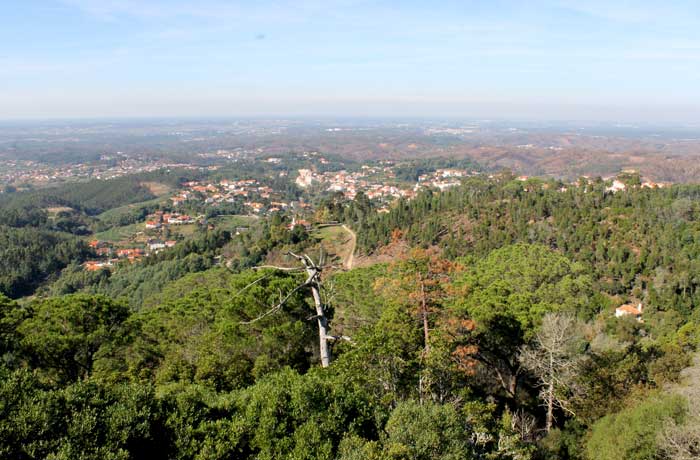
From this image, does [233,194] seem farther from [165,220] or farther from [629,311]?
[629,311]

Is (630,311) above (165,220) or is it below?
above

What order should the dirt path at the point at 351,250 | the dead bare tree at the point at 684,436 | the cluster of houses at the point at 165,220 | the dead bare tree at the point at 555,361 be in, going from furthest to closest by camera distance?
the cluster of houses at the point at 165,220 < the dirt path at the point at 351,250 < the dead bare tree at the point at 555,361 < the dead bare tree at the point at 684,436

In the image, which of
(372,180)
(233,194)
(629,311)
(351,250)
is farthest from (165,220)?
(629,311)

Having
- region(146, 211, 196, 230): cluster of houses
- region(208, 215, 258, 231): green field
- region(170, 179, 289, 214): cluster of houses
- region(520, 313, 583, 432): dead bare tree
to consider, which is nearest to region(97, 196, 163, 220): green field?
region(170, 179, 289, 214): cluster of houses

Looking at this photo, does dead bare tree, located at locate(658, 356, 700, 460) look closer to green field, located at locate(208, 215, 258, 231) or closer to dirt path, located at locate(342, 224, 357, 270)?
dirt path, located at locate(342, 224, 357, 270)

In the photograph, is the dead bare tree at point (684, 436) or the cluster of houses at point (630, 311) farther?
the cluster of houses at point (630, 311)

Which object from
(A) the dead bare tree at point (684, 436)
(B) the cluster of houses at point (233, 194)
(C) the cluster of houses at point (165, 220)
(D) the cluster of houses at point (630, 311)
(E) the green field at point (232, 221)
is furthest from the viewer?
(B) the cluster of houses at point (233, 194)

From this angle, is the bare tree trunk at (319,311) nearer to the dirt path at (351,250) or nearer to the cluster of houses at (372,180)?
the dirt path at (351,250)

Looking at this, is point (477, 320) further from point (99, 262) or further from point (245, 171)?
point (245, 171)

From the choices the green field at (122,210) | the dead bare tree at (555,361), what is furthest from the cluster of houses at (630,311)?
the green field at (122,210)
